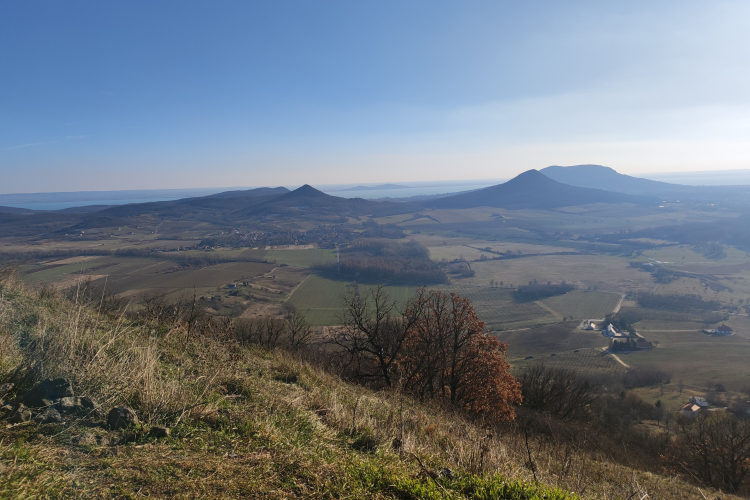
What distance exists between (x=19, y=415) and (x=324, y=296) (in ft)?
181

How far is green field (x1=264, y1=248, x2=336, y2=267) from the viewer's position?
83950mm

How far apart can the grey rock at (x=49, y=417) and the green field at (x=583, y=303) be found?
226 feet

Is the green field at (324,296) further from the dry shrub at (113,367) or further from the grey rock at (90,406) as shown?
the grey rock at (90,406)

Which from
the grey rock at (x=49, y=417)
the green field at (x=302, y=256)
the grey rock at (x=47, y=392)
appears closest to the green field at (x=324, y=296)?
the green field at (x=302, y=256)

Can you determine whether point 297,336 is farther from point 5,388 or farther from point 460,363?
point 5,388

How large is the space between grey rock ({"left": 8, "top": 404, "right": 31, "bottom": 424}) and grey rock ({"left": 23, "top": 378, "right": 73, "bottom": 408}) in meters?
0.17

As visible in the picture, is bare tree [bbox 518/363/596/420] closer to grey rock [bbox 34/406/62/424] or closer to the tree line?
grey rock [bbox 34/406/62/424]

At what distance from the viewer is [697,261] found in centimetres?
10500

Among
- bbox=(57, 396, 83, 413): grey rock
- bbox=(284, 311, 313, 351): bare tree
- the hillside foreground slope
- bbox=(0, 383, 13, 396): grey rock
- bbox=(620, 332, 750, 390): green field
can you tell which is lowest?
bbox=(620, 332, 750, 390): green field

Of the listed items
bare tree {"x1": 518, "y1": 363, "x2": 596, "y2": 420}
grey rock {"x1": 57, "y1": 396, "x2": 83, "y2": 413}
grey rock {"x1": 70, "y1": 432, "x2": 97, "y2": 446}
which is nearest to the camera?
grey rock {"x1": 70, "y1": 432, "x2": 97, "y2": 446}

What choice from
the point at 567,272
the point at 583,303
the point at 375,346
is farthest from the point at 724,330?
the point at 375,346

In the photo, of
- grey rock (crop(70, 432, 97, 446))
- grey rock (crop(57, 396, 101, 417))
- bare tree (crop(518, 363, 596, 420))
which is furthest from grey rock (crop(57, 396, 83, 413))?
bare tree (crop(518, 363, 596, 420))

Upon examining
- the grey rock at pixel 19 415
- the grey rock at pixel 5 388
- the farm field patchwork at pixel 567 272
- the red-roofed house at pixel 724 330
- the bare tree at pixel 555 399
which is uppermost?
the grey rock at pixel 5 388

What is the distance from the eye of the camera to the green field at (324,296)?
155 feet
